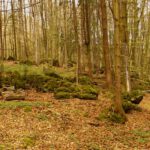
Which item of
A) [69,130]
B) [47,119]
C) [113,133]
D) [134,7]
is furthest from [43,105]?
[134,7]

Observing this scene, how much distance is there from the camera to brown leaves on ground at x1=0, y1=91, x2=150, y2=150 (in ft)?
27.8

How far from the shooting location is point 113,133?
1019 centimetres

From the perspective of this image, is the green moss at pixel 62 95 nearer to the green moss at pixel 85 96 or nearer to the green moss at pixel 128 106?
the green moss at pixel 85 96

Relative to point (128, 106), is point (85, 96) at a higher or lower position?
higher

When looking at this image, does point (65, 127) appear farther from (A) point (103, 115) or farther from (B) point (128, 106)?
(B) point (128, 106)

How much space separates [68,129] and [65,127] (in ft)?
0.56

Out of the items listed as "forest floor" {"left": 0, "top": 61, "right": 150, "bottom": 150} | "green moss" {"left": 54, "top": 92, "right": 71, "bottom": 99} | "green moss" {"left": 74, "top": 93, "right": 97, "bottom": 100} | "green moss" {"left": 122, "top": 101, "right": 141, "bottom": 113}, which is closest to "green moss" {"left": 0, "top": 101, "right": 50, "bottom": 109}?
"forest floor" {"left": 0, "top": 61, "right": 150, "bottom": 150}

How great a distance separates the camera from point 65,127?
10.1 m

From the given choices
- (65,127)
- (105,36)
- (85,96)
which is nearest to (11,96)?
(65,127)

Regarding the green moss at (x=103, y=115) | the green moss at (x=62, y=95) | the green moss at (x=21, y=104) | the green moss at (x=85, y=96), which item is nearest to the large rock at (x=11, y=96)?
the green moss at (x=21, y=104)

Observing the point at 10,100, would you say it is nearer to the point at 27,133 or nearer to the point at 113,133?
the point at 27,133

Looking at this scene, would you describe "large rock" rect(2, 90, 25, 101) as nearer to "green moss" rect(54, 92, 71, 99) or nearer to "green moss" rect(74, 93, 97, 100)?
"green moss" rect(54, 92, 71, 99)

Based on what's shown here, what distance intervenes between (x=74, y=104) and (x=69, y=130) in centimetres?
306

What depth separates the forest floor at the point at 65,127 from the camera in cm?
850
